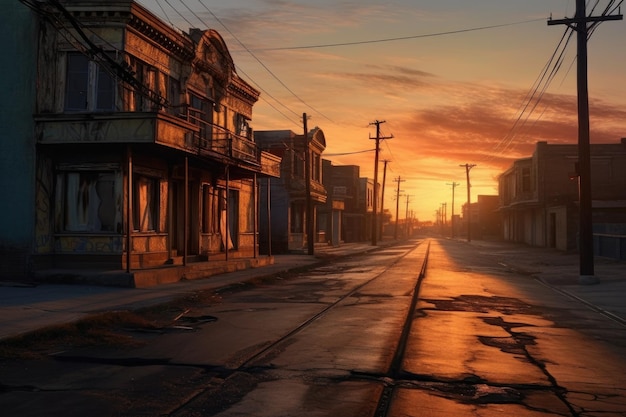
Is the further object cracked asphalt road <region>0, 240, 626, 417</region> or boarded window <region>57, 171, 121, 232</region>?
boarded window <region>57, 171, 121, 232</region>

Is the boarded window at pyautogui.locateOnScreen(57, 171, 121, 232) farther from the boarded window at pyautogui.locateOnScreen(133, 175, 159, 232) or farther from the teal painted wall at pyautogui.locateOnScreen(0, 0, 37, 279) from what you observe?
the teal painted wall at pyautogui.locateOnScreen(0, 0, 37, 279)

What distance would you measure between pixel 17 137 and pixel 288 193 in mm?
27124

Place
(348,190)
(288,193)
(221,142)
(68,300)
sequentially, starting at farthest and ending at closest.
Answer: (348,190), (288,193), (221,142), (68,300)

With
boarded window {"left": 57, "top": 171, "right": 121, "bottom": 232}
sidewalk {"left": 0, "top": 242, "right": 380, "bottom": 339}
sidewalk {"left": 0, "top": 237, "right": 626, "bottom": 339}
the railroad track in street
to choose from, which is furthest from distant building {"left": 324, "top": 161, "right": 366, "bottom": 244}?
the railroad track in street

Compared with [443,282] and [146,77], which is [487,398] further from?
[146,77]

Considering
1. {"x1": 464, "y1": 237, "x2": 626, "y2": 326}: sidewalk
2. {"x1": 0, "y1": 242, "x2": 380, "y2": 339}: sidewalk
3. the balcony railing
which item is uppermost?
the balcony railing

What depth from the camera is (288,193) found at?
152 ft

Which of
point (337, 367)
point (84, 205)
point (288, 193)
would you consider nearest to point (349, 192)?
point (288, 193)

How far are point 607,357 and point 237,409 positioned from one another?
5998mm

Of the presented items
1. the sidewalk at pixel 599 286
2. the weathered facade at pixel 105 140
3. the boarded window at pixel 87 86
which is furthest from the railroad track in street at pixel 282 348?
the boarded window at pixel 87 86

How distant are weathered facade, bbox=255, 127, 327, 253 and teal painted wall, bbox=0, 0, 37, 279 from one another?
24394 millimetres

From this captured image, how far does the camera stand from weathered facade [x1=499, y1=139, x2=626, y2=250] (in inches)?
1957

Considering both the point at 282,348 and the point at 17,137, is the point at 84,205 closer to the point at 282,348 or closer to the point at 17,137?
the point at 17,137

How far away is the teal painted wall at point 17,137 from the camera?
2005cm
